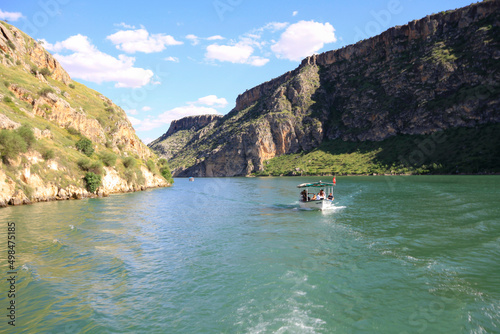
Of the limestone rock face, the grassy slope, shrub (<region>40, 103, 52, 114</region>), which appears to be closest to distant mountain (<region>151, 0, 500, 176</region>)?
the grassy slope

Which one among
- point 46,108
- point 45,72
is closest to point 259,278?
point 46,108

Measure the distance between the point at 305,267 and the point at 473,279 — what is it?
756 cm

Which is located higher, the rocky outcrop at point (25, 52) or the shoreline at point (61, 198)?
the rocky outcrop at point (25, 52)

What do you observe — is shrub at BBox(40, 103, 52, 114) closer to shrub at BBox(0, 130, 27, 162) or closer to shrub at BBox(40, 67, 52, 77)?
shrub at BBox(40, 67, 52, 77)

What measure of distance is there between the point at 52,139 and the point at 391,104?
488ft

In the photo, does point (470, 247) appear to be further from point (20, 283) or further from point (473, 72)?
point (473, 72)

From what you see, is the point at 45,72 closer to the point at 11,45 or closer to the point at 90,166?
the point at 11,45

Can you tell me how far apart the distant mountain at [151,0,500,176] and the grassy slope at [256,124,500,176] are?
498 millimetres

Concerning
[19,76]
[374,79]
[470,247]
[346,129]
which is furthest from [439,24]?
[19,76]

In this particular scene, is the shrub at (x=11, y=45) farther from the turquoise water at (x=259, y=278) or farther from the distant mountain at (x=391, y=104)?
the distant mountain at (x=391, y=104)

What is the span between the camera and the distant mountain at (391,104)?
359 ft

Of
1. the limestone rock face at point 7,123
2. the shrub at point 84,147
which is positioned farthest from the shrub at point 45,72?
the limestone rock face at point 7,123

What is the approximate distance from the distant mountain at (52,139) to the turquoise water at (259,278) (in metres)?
17.2

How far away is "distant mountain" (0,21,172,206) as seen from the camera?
3731 centimetres
